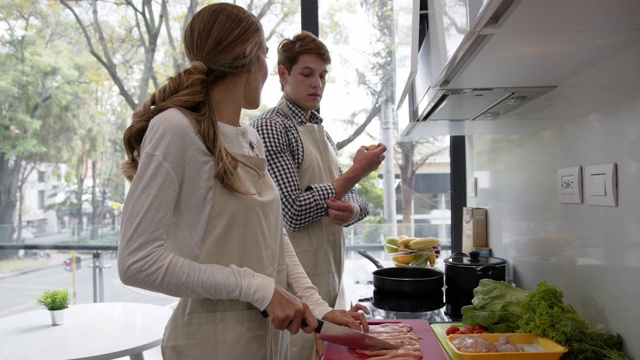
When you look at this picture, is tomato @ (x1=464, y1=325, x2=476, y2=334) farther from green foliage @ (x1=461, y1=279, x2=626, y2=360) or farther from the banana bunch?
the banana bunch

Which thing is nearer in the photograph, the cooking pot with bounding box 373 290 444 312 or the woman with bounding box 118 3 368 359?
the woman with bounding box 118 3 368 359

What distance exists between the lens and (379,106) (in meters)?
2.79

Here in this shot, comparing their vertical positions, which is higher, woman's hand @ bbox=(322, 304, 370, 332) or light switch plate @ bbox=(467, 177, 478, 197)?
light switch plate @ bbox=(467, 177, 478, 197)

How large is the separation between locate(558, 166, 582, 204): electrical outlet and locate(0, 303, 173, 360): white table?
1667mm

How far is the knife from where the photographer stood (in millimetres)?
1045

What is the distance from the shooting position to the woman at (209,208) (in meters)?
0.86

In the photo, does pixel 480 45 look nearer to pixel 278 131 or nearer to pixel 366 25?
pixel 278 131

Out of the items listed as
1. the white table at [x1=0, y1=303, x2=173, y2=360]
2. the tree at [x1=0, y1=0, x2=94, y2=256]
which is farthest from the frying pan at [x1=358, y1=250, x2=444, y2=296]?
the tree at [x1=0, y1=0, x2=94, y2=256]

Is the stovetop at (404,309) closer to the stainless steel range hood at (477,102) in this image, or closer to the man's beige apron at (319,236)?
the man's beige apron at (319,236)

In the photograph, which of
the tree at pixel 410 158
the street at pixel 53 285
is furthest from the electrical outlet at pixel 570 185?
the street at pixel 53 285

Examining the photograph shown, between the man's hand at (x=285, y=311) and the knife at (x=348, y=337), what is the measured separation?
5cm

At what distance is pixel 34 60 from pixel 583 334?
330 centimetres

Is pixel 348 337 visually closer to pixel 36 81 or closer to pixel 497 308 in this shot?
pixel 497 308

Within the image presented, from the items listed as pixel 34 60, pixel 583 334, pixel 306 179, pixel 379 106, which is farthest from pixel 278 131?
pixel 34 60
